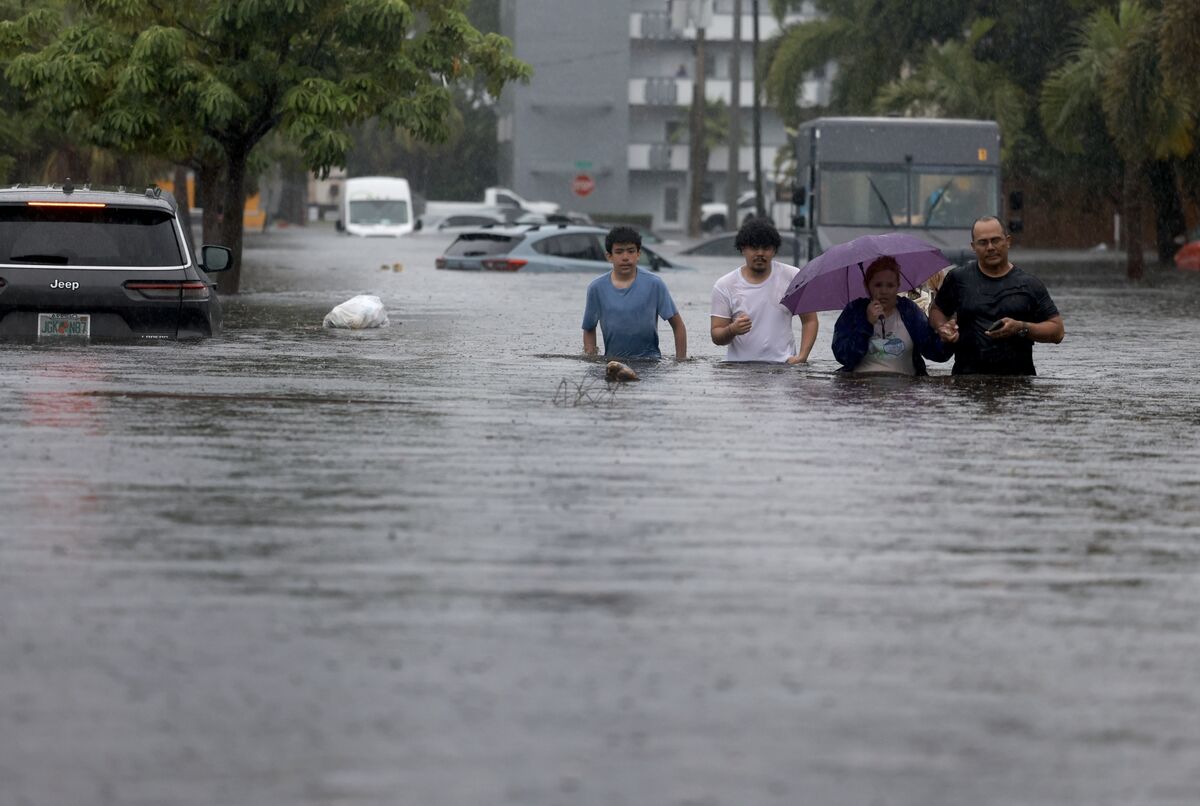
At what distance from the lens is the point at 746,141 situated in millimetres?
110625

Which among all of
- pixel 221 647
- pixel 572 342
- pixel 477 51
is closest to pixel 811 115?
pixel 477 51

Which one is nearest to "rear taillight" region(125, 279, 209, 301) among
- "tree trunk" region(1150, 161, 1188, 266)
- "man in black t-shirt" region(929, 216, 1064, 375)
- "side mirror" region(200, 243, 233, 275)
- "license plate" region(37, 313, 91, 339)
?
"license plate" region(37, 313, 91, 339)

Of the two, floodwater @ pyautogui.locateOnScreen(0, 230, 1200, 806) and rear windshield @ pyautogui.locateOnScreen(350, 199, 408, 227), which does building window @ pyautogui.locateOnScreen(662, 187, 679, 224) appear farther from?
floodwater @ pyautogui.locateOnScreen(0, 230, 1200, 806)

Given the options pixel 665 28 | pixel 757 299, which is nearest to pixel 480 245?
pixel 757 299

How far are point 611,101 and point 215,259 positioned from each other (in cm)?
8281

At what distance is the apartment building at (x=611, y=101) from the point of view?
9756 centimetres

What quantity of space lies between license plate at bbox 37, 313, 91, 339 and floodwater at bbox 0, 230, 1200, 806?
160 centimetres

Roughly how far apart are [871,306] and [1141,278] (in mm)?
32095

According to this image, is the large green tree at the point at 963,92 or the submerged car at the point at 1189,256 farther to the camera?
the large green tree at the point at 963,92

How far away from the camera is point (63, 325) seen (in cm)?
1590

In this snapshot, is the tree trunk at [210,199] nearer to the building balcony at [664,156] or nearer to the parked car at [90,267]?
the parked car at [90,267]

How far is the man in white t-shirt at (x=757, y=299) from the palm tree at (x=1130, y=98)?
1055 inches

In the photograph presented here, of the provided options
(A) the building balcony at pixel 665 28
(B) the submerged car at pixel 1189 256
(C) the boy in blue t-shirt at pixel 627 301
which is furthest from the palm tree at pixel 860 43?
(C) the boy in blue t-shirt at pixel 627 301

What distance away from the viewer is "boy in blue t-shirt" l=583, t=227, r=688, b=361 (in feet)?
47.5
